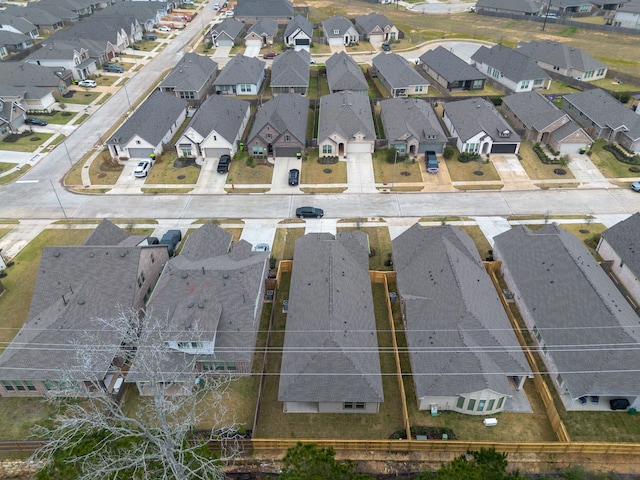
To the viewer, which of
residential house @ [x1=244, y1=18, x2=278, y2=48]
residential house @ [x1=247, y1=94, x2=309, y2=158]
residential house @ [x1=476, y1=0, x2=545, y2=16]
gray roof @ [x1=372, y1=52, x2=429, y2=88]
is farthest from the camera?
residential house @ [x1=476, y1=0, x2=545, y2=16]

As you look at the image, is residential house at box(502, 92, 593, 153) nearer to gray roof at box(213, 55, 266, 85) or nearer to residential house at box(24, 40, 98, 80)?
gray roof at box(213, 55, 266, 85)

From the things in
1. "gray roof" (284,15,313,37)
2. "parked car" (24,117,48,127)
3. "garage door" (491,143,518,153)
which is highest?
"gray roof" (284,15,313,37)

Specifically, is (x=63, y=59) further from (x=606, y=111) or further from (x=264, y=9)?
(x=606, y=111)

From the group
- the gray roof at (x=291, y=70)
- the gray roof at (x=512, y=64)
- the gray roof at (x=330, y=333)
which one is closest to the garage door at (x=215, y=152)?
the gray roof at (x=291, y=70)

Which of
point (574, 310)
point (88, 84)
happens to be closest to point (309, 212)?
point (574, 310)

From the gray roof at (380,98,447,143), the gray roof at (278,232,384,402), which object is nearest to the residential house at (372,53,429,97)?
the gray roof at (380,98,447,143)

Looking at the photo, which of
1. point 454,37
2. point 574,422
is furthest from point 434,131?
point 454,37

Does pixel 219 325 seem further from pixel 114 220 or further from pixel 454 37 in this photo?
pixel 454 37

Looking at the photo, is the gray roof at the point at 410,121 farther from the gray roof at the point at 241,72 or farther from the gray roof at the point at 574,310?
the gray roof at the point at 241,72
